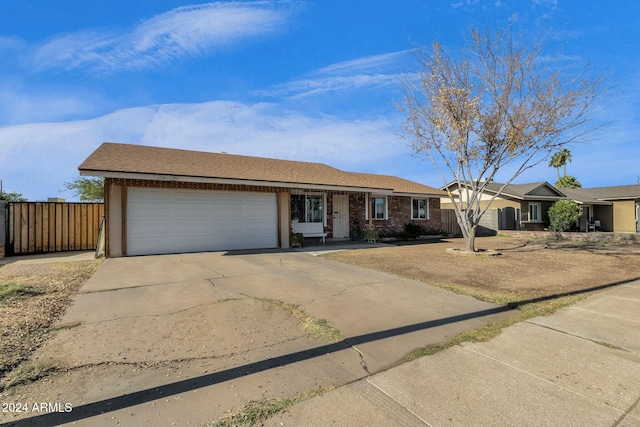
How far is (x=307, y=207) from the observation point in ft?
49.9

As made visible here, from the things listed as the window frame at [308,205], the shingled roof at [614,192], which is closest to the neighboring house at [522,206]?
the shingled roof at [614,192]

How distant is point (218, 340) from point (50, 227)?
11998mm

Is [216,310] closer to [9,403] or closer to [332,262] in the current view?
[9,403]

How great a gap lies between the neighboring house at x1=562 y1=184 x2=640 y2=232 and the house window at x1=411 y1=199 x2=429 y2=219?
16.2 meters

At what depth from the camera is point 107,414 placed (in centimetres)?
236

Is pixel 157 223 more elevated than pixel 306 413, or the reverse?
pixel 157 223

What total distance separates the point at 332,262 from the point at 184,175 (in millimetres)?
5706

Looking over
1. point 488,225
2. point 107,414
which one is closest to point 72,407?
point 107,414

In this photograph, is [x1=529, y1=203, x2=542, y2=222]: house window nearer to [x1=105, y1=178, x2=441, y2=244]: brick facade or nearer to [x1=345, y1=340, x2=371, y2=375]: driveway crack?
[x1=105, y1=178, x2=441, y2=244]: brick facade

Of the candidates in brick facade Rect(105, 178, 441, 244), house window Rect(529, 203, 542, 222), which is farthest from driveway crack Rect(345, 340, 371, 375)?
house window Rect(529, 203, 542, 222)

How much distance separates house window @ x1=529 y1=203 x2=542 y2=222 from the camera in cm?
2401

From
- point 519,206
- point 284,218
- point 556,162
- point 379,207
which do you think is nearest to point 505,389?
point 284,218

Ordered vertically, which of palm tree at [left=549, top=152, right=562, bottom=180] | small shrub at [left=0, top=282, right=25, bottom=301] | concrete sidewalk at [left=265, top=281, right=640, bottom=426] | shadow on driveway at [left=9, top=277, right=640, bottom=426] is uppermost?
palm tree at [left=549, top=152, right=562, bottom=180]

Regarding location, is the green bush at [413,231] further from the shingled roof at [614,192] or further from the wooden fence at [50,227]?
the shingled roof at [614,192]
